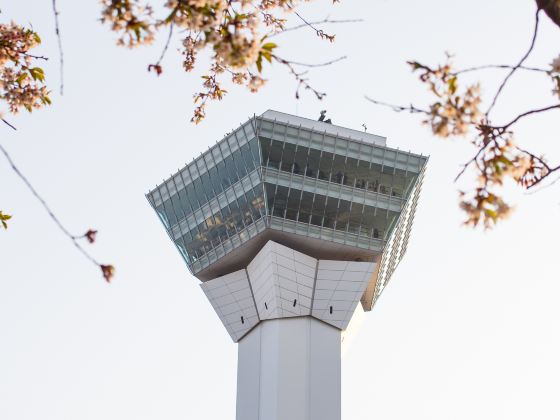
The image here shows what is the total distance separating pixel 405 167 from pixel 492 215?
65058 mm

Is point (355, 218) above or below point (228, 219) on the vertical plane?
below

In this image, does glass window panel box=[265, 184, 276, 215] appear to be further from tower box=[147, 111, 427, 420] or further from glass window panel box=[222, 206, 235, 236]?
glass window panel box=[222, 206, 235, 236]

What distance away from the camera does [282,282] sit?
6962 cm

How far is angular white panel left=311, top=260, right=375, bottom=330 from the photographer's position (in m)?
70.5

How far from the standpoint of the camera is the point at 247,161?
7256cm

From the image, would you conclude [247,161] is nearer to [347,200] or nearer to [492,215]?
[347,200]

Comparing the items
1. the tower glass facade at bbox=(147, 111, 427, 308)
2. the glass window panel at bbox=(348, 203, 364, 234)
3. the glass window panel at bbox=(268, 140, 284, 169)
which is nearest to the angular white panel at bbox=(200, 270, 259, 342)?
the tower glass facade at bbox=(147, 111, 427, 308)

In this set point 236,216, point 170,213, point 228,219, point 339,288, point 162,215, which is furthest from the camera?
point 162,215

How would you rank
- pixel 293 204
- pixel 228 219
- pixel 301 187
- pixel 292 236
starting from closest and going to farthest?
pixel 292 236 → pixel 301 187 → pixel 293 204 → pixel 228 219

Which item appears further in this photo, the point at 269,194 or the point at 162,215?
the point at 162,215

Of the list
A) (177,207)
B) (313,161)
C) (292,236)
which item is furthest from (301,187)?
(177,207)

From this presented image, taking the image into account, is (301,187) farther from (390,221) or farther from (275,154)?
(390,221)

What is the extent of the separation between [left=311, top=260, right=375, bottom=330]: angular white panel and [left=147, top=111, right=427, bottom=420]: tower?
83mm

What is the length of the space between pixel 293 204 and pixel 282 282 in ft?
22.0
